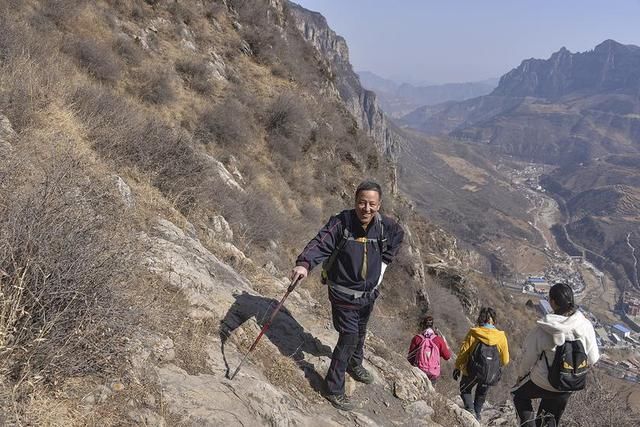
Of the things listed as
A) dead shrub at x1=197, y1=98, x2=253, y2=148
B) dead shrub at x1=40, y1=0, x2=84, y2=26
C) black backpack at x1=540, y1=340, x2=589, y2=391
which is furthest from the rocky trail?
dead shrub at x1=40, y1=0, x2=84, y2=26

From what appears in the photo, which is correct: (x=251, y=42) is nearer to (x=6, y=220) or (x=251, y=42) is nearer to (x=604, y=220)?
(x=6, y=220)

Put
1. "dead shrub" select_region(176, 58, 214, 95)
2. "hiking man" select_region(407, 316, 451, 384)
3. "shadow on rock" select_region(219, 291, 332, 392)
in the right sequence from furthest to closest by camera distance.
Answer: "dead shrub" select_region(176, 58, 214, 95) < "hiking man" select_region(407, 316, 451, 384) < "shadow on rock" select_region(219, 291, 332, 392)

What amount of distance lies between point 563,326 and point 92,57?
39.4ft

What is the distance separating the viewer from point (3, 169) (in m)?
3.77

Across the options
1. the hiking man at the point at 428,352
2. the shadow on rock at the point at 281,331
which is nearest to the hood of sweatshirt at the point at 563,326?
the shadow on rock at the point at 281,331

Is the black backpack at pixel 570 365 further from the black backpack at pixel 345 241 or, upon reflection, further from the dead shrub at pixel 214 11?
Result: the dead shrub at pixel 214 11

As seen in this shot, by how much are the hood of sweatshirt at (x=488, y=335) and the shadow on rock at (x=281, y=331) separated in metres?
1.93

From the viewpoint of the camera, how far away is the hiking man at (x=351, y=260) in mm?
3623

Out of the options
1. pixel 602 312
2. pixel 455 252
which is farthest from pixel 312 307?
pixel 602 312

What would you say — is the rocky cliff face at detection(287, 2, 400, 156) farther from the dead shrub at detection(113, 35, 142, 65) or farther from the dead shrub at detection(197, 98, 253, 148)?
the dead shrub at detection(113, 35, 142, 65)

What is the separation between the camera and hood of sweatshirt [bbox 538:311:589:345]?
3697 millimetres

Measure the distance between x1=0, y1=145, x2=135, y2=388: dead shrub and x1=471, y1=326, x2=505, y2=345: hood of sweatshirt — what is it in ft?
13.8

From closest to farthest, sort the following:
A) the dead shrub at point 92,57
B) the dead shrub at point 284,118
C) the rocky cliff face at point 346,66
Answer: the dead shrub at point 92,57
the dead shrub at point 284,118
the rocky cliff face at point 346,66

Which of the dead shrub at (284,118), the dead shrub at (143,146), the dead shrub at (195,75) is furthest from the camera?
the dead shrub at (284,118)
